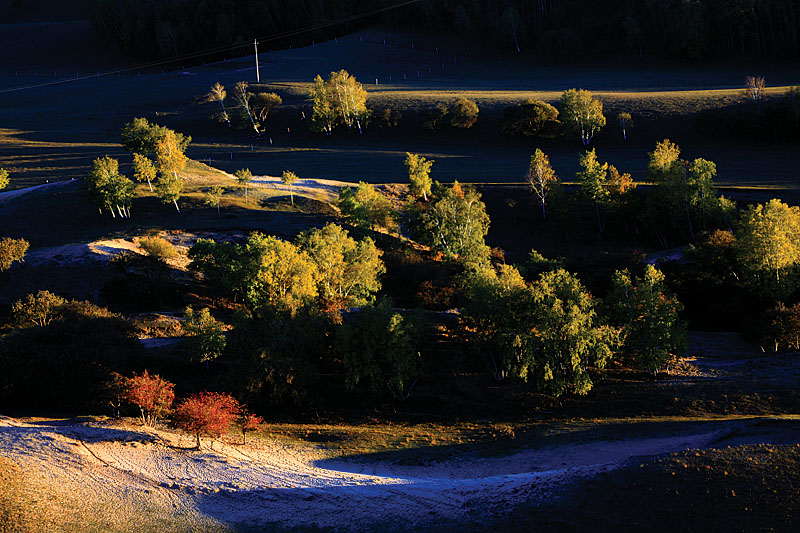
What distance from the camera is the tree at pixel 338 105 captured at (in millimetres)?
Result: 117750

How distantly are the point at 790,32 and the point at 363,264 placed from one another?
124m

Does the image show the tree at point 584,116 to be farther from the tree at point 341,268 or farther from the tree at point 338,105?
the tree at point 341,268

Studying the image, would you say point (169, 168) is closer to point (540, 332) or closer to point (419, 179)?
point (419, 179)

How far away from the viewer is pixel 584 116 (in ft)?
334

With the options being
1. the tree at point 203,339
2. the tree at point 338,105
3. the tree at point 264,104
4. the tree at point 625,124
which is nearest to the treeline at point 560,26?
the tree at point 625,124

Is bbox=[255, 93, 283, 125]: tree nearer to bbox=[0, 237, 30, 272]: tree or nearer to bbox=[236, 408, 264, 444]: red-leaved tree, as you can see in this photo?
bbox=[0, 237, 30, 272]: tree

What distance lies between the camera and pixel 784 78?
122m

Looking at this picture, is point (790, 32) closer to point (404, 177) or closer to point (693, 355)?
point (404, 177)

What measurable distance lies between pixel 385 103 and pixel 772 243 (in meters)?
81.6

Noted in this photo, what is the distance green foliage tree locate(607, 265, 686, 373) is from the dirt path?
40.7 ft

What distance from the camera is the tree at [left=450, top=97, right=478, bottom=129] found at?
110062mm

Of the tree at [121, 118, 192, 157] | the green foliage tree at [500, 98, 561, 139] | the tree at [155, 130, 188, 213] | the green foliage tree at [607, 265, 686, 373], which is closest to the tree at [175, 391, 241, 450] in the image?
the green foliage tree at [607, 265, 686, 373]

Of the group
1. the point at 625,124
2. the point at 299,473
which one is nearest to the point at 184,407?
the point at 299,473

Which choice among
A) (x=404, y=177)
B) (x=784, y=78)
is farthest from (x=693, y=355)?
(x=784, y=78)
